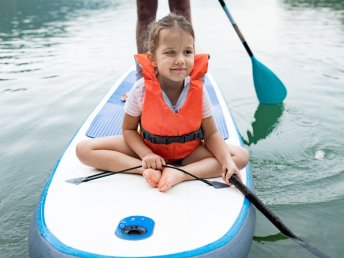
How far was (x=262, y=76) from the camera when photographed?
12.1ft

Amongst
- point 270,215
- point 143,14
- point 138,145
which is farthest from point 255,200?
point 143,14

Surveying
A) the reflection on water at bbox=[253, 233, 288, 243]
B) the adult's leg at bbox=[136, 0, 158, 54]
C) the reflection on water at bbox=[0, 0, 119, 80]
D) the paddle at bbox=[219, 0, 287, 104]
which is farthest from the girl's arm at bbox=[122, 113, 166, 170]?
the reflection on water at bbox=[0, 0, 119, 80]

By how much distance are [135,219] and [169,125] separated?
1.71ft

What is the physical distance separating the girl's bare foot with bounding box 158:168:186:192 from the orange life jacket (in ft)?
0.55

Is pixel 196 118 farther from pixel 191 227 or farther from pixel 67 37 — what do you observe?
pixel 67 37

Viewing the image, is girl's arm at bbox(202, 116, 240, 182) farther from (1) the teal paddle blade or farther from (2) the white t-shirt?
(1) the teal paddle blade

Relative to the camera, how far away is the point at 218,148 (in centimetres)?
190

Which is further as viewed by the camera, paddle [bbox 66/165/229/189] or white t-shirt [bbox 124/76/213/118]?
white t-shirt [bbox 124/76/213/118]

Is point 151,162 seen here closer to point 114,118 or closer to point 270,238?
point 270,238

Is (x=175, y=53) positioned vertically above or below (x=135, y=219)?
above

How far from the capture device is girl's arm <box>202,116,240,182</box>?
1.80 metres

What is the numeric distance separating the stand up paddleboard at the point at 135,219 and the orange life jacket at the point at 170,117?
20cm

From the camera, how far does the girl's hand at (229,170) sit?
1.78 meters

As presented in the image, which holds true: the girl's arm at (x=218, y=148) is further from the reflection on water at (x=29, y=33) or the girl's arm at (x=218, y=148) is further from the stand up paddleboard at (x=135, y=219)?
the reflection on water at (x=29, y=33)
